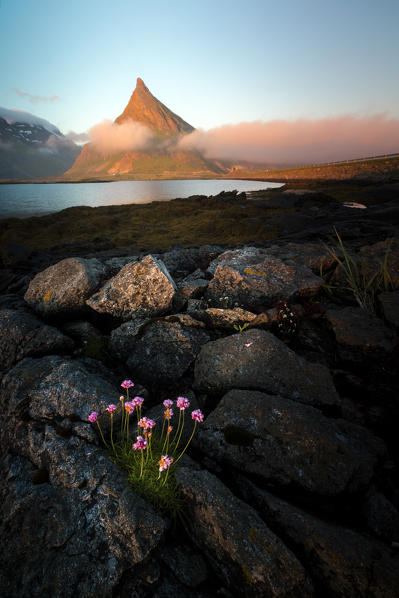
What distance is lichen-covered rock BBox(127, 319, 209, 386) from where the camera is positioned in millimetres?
5457

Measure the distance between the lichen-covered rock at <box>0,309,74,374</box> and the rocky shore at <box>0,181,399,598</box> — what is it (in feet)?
0.11

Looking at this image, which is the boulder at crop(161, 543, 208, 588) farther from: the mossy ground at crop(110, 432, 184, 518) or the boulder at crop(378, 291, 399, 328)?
the boulder at crop(378, 291, 399, 328)

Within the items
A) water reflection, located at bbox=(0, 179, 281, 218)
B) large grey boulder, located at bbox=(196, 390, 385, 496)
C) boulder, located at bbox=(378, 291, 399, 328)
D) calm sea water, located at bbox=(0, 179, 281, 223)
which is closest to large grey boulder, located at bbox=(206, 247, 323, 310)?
boulder, located at bbox=(378, 291, 399, 328)

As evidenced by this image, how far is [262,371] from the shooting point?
15.9ft

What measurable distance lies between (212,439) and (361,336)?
3.90m

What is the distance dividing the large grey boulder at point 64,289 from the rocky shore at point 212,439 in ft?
Answer: 0.13

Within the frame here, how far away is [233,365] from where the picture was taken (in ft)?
16.3

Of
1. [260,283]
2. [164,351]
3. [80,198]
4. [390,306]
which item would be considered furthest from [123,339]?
[80,198]

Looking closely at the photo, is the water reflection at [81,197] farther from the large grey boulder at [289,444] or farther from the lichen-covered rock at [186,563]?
the lichen-covered rock at [186,563]

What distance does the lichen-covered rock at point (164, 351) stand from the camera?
5.46 m

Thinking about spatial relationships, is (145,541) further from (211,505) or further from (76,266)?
(76,266)

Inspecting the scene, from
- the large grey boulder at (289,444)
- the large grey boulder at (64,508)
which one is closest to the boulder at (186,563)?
the large grey boulder at (64,508)

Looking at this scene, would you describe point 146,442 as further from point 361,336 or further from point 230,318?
point 361,336

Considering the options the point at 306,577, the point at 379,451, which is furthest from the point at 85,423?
the point at 379,451
